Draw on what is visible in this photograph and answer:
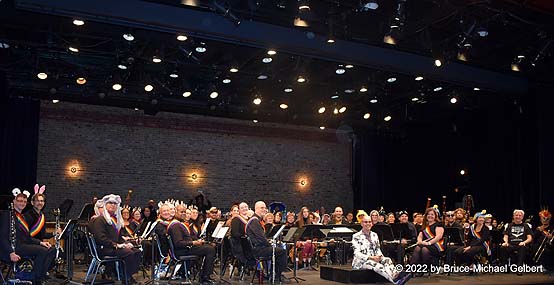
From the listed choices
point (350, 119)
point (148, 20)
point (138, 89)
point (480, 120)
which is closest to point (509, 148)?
point (480, 120)

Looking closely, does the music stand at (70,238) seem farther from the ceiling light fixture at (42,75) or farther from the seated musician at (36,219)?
the ceiling light fixture at (42,75)

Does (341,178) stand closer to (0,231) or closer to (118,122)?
(118,122)

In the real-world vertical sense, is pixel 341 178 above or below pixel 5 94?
below

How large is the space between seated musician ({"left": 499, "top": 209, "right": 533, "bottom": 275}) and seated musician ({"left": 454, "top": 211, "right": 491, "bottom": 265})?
50cm

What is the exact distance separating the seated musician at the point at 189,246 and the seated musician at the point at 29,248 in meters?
1.88

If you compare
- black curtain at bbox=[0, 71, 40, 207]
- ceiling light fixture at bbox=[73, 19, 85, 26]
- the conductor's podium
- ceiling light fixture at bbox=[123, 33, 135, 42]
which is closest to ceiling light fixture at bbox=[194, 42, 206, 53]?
ceiling light fixture at bbox=[123, 33, 135, 42]

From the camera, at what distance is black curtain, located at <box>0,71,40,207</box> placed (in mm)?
16453

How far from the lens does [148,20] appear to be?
10375 millimetres

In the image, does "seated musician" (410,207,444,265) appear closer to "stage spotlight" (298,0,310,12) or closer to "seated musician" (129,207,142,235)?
"stage spotlight" (298,0,310,12)

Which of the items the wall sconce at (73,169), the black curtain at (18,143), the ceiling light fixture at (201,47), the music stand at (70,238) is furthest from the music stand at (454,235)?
the black curtain at (18,143)

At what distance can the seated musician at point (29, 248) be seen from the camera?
841 centimetres

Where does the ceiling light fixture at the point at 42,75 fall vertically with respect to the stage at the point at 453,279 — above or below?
above

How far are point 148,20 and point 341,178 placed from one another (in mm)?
13369

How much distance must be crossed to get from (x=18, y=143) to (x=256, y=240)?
986 centimetres
